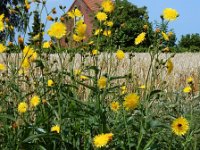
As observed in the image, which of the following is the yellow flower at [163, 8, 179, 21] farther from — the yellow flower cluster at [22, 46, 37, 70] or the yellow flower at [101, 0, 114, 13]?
the yellow flower cluster at [22, 46, 37, 70]

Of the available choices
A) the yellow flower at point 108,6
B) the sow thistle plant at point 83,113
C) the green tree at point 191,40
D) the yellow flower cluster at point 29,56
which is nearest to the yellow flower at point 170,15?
the sow thistle plant at point 83,113

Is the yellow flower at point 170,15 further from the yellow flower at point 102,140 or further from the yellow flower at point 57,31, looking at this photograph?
the yellow flower at point 102,140

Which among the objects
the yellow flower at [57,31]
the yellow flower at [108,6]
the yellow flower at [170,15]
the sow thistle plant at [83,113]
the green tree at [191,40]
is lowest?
the green tree at [191,40]

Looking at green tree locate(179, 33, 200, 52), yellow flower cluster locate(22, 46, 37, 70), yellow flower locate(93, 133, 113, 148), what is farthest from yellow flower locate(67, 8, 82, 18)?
green tree locate(179, 33, 200, 52)

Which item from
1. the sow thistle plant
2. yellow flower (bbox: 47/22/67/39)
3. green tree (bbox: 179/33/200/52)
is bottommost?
green tree (bbox: 179/33/200/52)

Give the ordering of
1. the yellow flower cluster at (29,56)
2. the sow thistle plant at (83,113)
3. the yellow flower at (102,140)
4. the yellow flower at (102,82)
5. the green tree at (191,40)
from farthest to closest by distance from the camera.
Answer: the green tree at (191,40) < the yellow flower cluster at (29,56) < the yellow flower at (102,82) < the sow thistle plant at (83,113) < the yellow flower at (102,140)

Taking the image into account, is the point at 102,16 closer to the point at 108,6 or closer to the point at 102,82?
the point at 108,6

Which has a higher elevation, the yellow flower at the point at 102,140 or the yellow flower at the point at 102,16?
the yellow flower at the point at 102,16

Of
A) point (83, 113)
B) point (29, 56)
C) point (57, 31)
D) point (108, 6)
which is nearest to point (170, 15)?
point (108, 6)

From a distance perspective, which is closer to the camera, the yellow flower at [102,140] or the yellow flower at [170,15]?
the yellow flower at [102,140]

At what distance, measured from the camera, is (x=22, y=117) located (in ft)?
9.30

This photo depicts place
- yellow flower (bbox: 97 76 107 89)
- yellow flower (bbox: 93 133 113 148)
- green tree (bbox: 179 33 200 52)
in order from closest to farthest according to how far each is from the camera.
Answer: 1. yellow flower (bbox: 93 133 113 148)
2. yellow flower (bbox: 97 76 107 89)
3. green tree (bbox: 179 33 200 52)

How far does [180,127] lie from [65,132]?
0.70 meters

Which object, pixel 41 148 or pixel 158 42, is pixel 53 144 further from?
pixel 158 42
